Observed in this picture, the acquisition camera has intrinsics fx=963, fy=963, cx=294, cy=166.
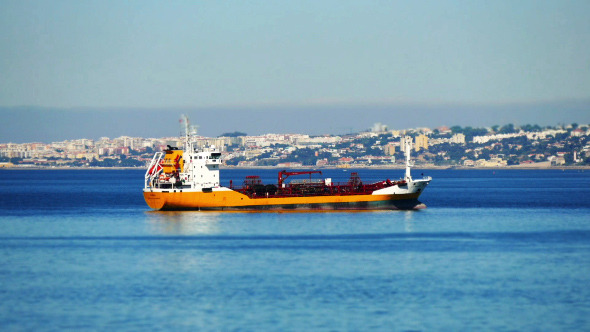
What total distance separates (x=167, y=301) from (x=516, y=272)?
16.2 meters

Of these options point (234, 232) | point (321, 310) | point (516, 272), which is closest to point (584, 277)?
point (516, 272)

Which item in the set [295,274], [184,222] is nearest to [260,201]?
[184,222]

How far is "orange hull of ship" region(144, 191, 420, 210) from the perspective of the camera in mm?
74500

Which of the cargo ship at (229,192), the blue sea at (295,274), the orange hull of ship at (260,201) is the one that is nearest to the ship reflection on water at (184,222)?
the blue sea at (295,274)

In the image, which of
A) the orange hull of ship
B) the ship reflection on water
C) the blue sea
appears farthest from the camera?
the orange hull of ship

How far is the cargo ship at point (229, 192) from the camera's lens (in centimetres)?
7475

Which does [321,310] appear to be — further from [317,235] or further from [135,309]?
[317,235]

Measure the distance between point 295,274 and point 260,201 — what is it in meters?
33.4

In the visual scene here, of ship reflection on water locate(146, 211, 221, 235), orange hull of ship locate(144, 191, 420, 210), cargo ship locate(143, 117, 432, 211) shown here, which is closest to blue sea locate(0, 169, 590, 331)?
ship reflection on water locate(146, 211, 221, 235)

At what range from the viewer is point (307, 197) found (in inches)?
2990

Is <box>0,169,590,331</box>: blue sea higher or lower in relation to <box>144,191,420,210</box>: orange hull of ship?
lower

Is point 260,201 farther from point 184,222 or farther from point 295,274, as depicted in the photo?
point 295,274

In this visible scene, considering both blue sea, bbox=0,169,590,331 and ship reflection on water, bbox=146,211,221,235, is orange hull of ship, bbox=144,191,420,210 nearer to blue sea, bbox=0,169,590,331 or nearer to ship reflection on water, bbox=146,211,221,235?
ship reflection on water, bbox=146,211,221,235

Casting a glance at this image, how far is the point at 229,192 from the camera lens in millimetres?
75062
